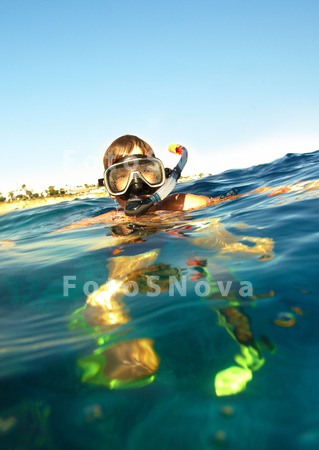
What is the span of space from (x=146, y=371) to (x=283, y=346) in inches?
18.0

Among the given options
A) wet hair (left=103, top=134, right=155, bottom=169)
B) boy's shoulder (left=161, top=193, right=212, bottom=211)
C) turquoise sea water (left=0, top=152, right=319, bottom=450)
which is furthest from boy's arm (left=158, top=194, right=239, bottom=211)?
turquoise sea water (left=0, top=152, right=319, bottom=450)

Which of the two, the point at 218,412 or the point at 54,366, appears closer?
the point at 218,412

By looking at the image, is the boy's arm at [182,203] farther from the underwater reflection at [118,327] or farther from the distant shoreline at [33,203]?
the distant shoreline at [33,203]

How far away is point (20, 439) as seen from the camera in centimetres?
82

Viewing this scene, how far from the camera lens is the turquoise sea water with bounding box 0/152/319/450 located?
2.68 ft

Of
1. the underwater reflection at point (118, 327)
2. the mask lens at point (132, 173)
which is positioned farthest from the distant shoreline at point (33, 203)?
the underwater reflection at point (118, 327)

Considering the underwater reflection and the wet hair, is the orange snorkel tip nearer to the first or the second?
the wet hair

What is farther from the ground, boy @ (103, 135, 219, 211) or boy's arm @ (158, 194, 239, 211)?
boy @ (103, 135, 219, 211)

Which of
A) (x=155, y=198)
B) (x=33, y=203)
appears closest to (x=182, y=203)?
(x=155, y=198)

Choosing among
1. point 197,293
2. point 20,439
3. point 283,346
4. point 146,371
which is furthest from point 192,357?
point 20,439

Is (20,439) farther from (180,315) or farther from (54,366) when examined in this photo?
(180,315)

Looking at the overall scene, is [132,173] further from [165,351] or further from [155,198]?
[165,351]

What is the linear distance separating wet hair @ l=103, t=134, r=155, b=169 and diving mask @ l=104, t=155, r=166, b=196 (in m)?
0.16

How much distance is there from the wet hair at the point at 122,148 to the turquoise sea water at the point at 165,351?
7.03ft
